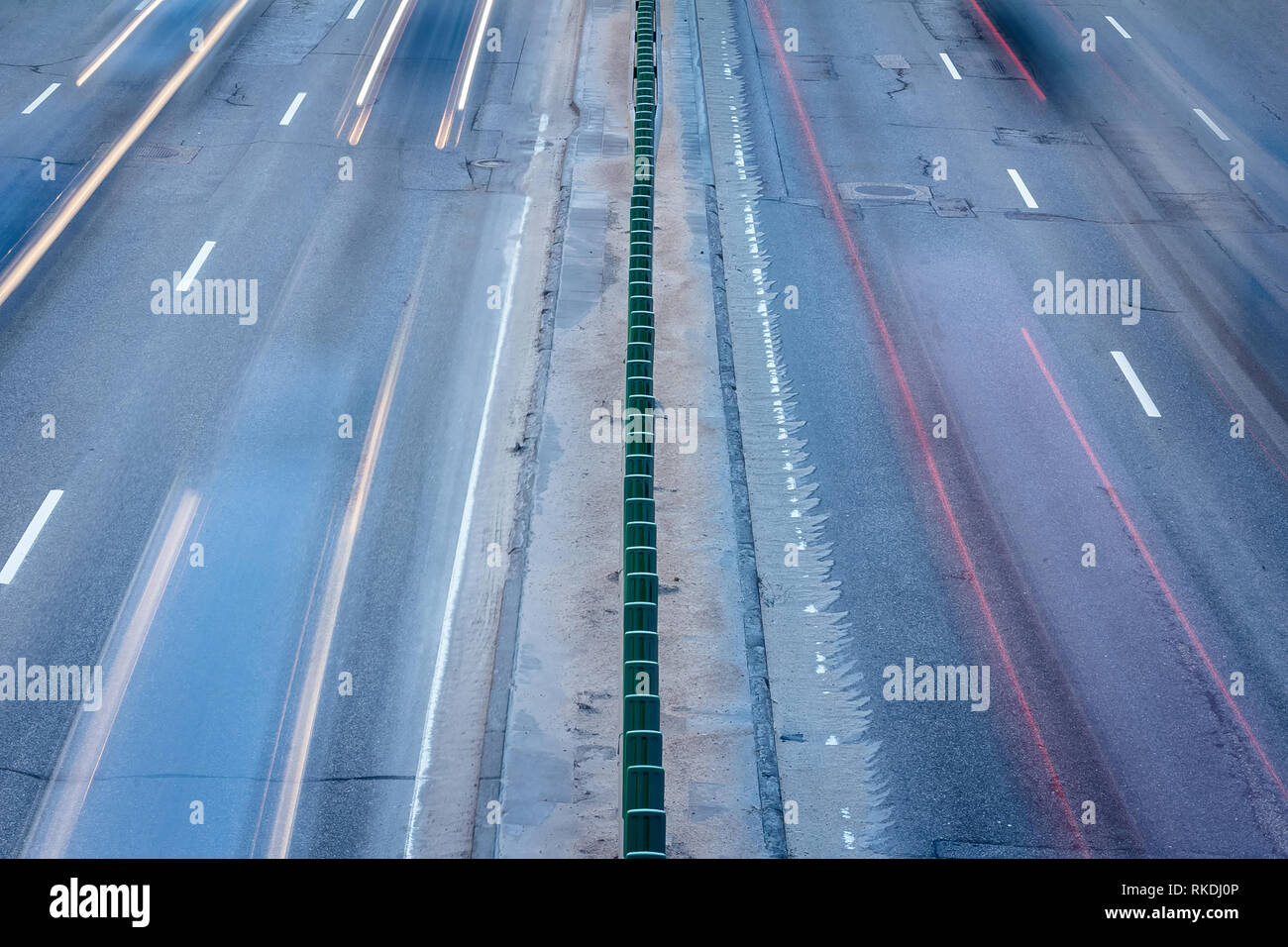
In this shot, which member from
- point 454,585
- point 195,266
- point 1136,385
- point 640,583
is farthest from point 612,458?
point 195,266

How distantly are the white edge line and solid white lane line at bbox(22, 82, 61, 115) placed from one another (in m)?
11.7

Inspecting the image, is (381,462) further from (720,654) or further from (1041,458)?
(1041,458)

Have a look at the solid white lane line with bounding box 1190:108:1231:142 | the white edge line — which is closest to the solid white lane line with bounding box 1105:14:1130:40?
the solid white lane line with bounding box 1190:108:1231:142

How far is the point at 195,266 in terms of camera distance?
19.1 m

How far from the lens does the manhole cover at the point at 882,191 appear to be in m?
22.2

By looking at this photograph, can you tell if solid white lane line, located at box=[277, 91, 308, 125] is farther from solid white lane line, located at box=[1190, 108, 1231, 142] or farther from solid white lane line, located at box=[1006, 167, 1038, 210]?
solid white lane line, located at box=[1190, 108, 1231, 142]

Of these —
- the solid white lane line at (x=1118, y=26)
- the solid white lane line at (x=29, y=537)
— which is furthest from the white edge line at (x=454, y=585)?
the solid white lane line at (x=1118, y=26)

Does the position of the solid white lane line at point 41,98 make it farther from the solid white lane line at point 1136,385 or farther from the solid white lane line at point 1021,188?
the solid white lane line at point 1136,385

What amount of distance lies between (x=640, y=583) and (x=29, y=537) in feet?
25.0

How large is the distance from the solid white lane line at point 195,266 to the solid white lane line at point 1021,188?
1502 cm

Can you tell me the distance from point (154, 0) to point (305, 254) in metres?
15.2

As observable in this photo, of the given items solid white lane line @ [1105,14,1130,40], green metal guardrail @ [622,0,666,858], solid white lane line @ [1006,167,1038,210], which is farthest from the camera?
solid white lane line @ [1105,14,1130,40]

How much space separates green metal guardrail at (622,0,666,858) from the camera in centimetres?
980

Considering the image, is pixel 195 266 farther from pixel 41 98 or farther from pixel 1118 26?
pixel 1118 26
